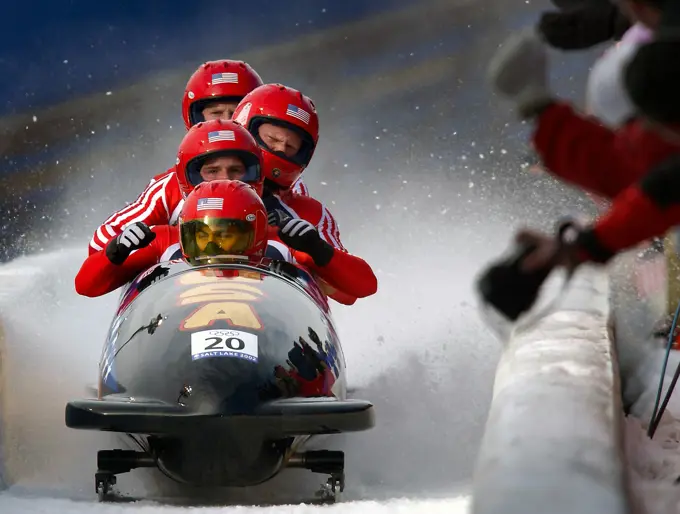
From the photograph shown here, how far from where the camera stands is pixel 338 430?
3068 millimetres

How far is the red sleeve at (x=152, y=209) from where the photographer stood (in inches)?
184

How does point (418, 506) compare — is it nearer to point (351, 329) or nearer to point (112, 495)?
point (112, 495)

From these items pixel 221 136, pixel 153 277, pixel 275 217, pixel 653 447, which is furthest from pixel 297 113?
pixel 653 447

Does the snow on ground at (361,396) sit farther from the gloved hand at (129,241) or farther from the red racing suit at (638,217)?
the red racing suit at (638,217)

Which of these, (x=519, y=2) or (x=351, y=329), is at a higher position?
(x=519, y=2)

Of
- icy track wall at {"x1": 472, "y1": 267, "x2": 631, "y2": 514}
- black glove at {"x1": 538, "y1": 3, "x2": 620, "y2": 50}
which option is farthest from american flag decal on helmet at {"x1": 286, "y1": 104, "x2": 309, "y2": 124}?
black glove at {"x1": 538, "y1": 3, "x2": 620, "y2": 50}

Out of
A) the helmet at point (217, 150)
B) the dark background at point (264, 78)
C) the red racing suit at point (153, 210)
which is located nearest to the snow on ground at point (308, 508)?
the helmet at point (217, 150)

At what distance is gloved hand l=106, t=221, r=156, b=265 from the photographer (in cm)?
407

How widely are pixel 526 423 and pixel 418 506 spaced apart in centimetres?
38

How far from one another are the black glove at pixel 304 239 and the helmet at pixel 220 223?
0.24m

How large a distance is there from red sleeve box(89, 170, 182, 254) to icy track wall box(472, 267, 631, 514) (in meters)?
1.65

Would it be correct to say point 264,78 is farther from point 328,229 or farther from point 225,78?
point 328,229

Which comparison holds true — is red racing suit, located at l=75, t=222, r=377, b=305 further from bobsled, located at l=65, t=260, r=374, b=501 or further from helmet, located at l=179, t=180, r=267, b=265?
bobsled, located at l=65, t=260, r=374, b=501

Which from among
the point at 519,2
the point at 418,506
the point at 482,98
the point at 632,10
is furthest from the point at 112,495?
the point at 519,2
